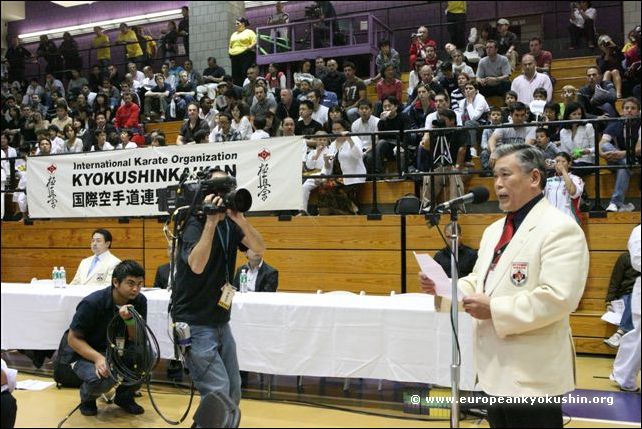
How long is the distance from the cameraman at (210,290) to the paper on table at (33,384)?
2994mm

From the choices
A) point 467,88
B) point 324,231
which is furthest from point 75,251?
point 467,88

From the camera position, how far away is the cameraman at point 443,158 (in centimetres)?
673

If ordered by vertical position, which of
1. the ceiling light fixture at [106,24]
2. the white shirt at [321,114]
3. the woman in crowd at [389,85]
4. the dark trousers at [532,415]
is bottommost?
the dark trousers at [532,415]

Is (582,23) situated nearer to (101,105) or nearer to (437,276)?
(101,105)

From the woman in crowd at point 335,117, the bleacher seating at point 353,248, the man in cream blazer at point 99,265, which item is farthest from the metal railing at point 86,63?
the man in cream blazer at point 99,265

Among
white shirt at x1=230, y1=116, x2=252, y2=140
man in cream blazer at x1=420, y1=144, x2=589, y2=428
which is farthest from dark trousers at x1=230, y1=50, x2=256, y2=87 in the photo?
man in cream blazer at x1=420, y1=144, x2=589, y2=428

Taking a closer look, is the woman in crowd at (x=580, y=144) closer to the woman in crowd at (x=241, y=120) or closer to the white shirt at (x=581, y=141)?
the white shirt at (x=581, y=141)

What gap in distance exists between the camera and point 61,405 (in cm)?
495

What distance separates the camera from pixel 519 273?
2.32 meters

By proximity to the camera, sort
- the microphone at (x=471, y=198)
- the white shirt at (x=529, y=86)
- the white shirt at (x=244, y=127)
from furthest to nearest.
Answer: the white shirt at (x=244, y=127) < the white shirt at (x=529, y=86) < the microphone at (x=471, y=198)

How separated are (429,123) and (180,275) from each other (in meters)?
5.53

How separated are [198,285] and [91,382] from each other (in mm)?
2108

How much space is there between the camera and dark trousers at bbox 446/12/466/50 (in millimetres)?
12992

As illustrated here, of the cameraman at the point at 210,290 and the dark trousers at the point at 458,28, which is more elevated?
the dark trousers at the point at 458,28
